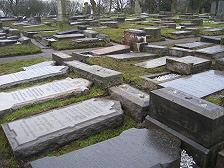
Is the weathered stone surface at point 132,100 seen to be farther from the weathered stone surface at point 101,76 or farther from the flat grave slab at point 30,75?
the flat grave slab at point 30,75

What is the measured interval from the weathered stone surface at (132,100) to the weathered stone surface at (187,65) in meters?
1.82

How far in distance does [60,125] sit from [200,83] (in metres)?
3.02

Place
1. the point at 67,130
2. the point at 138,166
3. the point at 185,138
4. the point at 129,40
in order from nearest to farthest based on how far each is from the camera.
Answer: the point at 138,166 → the point at 185,138 → the point at 67,130 → the point at 129,40

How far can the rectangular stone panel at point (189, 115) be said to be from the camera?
10.4 ft

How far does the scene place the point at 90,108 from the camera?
4.38m

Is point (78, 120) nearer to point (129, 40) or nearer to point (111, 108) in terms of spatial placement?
point (111, 108)

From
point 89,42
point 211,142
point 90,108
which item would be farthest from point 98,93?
point 89,42

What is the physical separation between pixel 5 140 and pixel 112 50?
5408 millimetres

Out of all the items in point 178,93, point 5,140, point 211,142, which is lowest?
point 5,140

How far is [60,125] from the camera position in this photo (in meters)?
3.85

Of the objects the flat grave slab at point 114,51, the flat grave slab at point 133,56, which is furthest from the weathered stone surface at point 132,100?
the flat grave slab at point 114,51

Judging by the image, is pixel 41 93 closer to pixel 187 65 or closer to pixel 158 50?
pixel 187 65

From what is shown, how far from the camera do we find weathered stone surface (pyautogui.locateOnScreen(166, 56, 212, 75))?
6098 millimetres

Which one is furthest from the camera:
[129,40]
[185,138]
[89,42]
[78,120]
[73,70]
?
[89,42]
